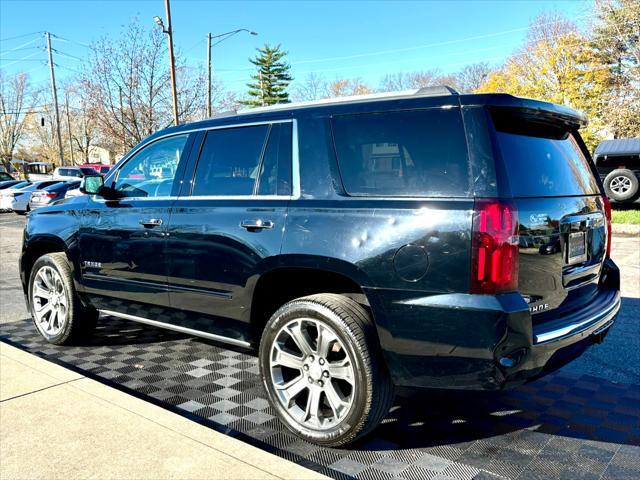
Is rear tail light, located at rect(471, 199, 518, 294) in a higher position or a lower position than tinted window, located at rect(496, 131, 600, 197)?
lower

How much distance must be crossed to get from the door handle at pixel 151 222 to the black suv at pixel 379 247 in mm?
11

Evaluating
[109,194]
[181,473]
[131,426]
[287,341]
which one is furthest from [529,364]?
[109,194]

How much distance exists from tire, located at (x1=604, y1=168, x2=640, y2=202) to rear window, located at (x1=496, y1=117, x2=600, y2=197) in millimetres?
12700

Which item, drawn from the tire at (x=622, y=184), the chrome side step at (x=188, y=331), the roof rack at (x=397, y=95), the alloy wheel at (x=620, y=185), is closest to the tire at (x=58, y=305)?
the chrome side step at (x=188, y=331)

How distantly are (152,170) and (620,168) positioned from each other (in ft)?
47.3

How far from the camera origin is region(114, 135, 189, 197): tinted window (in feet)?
13.4

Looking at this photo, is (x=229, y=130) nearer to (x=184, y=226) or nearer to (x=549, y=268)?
(x=184, y=226)

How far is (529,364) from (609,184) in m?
14.0

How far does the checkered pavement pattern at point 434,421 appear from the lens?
2.83 m

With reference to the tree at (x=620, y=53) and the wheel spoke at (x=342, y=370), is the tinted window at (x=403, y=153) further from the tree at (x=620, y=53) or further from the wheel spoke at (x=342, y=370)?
the tree at (x=620, y=53)

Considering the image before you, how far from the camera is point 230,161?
373 cm

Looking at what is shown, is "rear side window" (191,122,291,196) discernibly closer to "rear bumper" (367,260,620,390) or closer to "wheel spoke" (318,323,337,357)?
"wheel spoke" (318,323,337,357)

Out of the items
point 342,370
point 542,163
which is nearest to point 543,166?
point 542,163

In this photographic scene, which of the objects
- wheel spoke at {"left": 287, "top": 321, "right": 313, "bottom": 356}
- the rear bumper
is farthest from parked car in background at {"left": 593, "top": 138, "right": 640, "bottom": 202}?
wheel spoke at {"left": 287, "top": 321, "right": 313, "bottom": 356}
